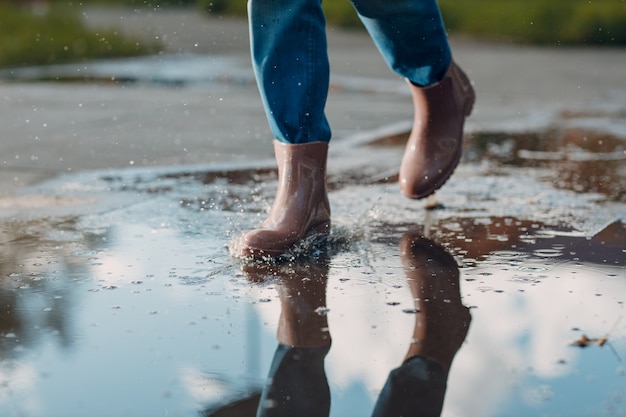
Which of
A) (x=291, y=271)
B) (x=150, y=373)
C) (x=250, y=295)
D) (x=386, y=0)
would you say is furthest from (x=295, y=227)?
(x=150, y=373)

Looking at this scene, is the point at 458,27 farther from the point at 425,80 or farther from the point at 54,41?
the point at 425,80

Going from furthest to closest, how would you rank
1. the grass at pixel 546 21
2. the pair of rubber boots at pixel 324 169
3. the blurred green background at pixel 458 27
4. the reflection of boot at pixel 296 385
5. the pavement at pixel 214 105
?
the grass at pixel 546 21, the blurred green background at pixel 458 27, the pavement at pixel 214 105, the pair of rubber boots at pixel 324 169, the reflection of boot at pixel 296 385

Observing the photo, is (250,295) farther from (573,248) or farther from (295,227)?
(573,248)

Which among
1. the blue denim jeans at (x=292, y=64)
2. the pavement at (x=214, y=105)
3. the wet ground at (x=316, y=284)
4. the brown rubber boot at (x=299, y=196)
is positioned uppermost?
the blue denim jeans at (x=292, y=64)

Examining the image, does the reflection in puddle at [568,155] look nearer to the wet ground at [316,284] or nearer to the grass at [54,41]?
the wet ground at [316,284]

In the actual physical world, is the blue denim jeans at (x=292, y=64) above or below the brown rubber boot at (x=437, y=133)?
above

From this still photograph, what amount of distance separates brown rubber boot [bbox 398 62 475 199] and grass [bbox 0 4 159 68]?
19.8ft

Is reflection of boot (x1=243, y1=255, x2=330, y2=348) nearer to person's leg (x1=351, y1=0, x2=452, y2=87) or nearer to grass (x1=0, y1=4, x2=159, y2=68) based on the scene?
person's leg (x1=351, y1=0, x2=452, y2=87)

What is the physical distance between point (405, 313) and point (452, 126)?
3.71ft

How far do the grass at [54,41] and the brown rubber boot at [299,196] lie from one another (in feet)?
20.6

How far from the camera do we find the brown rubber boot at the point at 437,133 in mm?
2898

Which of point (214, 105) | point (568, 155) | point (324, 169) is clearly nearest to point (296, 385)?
point (324, 169)

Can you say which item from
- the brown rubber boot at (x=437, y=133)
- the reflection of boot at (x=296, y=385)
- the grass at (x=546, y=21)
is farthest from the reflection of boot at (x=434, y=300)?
the grass at (x=546, y=21)

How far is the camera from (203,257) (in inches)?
93.5
